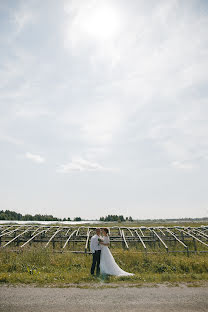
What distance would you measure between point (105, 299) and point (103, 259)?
133 inches

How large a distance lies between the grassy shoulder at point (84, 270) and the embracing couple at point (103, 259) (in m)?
0.46

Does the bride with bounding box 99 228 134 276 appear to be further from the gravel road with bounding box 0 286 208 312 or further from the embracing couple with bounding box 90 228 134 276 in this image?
the gravel road with bounding box 0 286 208 312

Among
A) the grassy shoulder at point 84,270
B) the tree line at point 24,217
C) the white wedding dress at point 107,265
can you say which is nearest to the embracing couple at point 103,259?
the white wedding dress at point 107,265

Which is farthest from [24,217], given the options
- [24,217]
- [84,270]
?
[84,270]

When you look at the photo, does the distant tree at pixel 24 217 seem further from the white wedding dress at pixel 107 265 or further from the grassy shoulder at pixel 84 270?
the white wedding dress at pixel 107 265

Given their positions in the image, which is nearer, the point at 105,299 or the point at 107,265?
the point at 105,299

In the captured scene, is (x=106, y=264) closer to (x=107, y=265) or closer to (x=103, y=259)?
(x=107, y=265)

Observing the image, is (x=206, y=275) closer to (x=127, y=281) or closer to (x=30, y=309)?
(x=127, y=281)

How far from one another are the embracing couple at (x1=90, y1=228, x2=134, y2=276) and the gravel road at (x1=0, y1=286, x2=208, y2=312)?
1.98 meters

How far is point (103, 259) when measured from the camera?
36.4 feet

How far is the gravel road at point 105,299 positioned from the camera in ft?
22.9

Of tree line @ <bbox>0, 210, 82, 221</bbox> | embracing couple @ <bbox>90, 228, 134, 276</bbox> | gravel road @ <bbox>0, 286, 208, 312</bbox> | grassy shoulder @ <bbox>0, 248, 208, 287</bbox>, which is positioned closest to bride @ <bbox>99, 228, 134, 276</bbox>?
embracing couple @ <bbox>90, 228, 134, 276</bbox>

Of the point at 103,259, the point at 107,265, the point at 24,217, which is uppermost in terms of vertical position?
the point at 24,217

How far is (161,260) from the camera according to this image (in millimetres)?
13531
